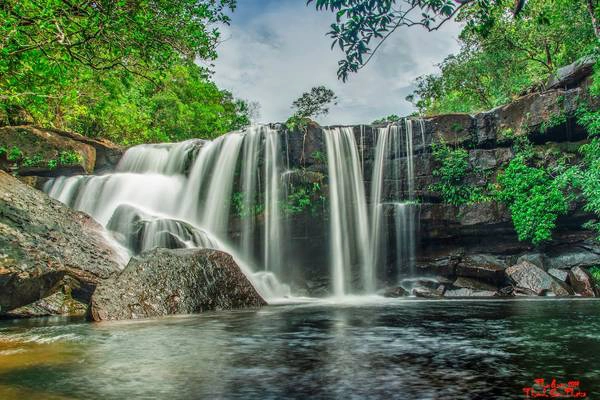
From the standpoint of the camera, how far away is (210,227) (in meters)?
13.9

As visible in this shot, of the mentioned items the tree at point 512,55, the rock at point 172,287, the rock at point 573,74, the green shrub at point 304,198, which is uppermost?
the tree at point 512,55

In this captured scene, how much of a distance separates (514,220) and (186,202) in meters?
10.6

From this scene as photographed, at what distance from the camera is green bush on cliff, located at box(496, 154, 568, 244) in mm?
12789

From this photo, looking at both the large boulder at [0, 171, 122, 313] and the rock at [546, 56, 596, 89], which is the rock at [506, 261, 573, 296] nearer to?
the rock at [546, 56, 596, 89]

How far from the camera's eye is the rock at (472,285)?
12.1 m

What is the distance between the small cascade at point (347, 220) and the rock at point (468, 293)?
2.65m

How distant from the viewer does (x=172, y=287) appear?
7.05m

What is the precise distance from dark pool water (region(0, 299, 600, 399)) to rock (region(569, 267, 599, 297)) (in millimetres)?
6340

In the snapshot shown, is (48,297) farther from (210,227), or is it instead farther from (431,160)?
(431,160)

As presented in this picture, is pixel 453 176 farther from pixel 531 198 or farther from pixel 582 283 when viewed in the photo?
pixel 582 283

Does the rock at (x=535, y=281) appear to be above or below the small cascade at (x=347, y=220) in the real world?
below

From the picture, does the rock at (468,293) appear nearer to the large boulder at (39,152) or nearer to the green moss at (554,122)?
the green moss at (554,122)

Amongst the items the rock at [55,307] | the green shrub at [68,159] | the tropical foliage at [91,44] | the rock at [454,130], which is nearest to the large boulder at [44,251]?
the rock at [55,307]

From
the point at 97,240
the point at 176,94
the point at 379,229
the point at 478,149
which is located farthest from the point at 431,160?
the point at 176,94
